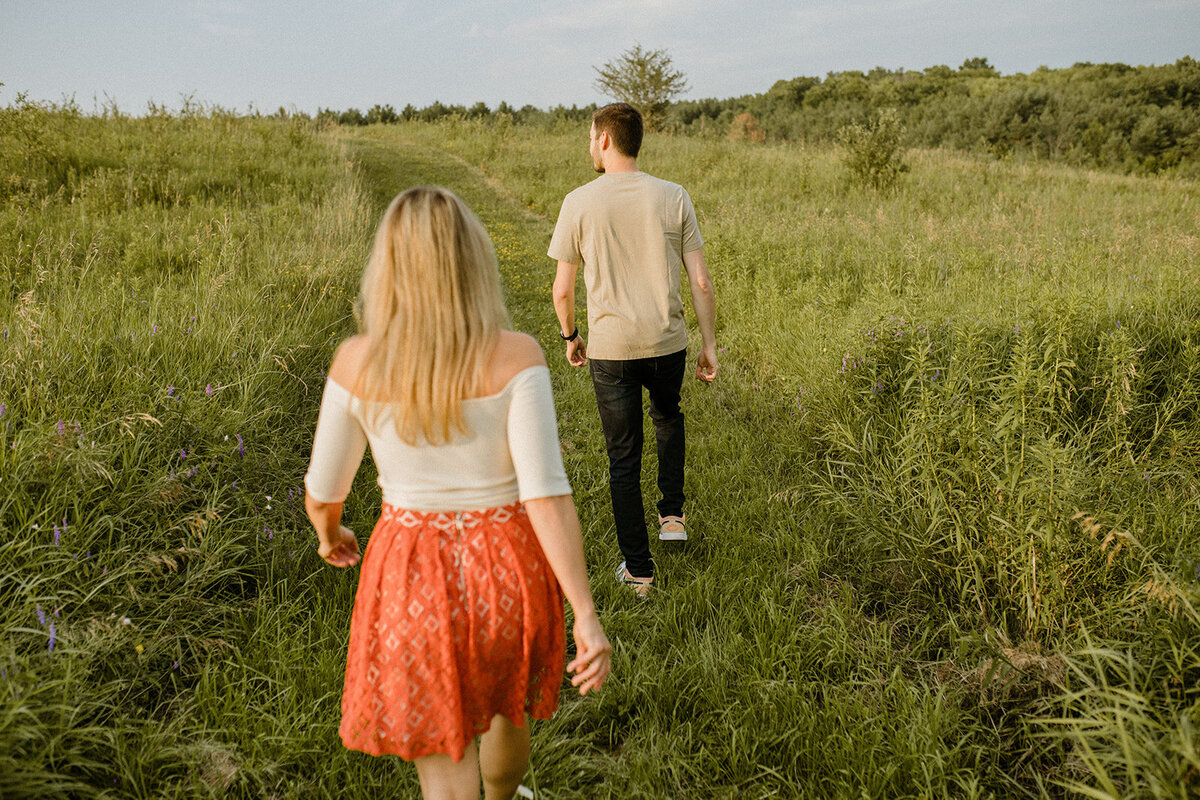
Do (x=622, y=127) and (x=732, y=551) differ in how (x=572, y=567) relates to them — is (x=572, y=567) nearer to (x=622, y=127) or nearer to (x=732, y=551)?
(x=732, y=551)

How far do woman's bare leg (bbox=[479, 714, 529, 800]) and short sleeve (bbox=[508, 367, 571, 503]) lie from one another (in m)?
0.69

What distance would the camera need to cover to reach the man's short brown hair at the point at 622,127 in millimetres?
3158

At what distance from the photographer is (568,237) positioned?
128 inches

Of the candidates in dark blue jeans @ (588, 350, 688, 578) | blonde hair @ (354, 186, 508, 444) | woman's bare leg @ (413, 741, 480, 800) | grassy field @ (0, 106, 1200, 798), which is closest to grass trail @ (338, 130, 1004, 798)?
grassy field @ (0, 106, 1200, 798)

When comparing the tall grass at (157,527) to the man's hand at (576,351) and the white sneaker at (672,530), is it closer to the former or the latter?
the man's hand at (576,351)

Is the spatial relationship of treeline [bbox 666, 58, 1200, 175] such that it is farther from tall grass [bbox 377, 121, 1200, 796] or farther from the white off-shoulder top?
the white off-shoulder top

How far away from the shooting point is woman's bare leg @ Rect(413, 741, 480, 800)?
64.1 inches

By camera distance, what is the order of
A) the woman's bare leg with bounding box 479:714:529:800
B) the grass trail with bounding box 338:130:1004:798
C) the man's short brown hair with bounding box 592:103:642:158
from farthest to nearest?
the man's short brown hair with bounding box 592:103:642:158
the grass trail with bounding box 338:130:1004:798
the woman's bare leg with bounding box 479:714:529:800

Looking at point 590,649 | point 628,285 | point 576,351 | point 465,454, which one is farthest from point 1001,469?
point 465,454

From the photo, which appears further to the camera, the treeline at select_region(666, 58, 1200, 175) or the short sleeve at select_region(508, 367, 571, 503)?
the treeline at select_region(666, 58, 1200, 175)

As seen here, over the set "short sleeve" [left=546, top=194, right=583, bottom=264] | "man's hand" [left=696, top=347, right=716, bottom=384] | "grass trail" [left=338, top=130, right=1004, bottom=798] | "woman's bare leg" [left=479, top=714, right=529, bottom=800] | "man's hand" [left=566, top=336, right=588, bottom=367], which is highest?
"short sleeve" [left=546, top=194, right=583, bottom=264]

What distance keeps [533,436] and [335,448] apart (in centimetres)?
50

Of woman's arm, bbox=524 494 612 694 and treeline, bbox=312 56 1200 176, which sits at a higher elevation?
treeline, bbox=312 56 1200 176

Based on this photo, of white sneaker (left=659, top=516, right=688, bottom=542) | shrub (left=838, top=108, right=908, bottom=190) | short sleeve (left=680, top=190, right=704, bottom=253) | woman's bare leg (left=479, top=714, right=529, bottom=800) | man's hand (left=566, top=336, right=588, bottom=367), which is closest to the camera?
woman's bare leg (left=479, top=714, right=529, bottom=800)
